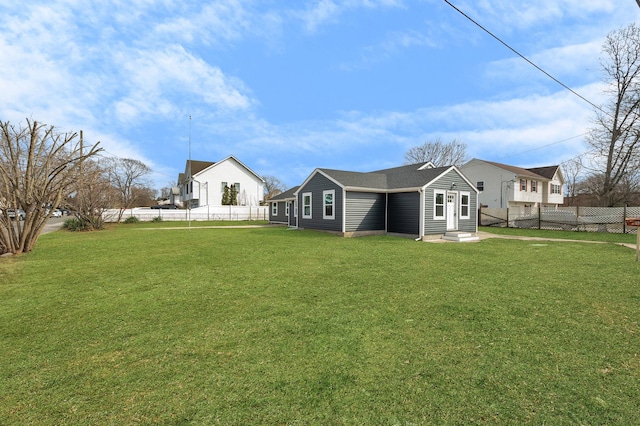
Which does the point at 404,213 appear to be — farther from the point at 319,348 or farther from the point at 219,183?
the point at 219,183

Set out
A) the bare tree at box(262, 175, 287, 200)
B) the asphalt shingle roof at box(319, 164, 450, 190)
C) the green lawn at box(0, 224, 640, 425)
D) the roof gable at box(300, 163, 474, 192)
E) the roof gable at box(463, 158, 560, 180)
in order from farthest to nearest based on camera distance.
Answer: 1. the bare tree at box(262, 175, 287, 200)
2. the roof gable at box(463, 158, 560, 180)
3. the asphalt shingle roof at box(319, 164, 450, 190)
4. the roof gable at box(300, 163, 474, 192)
5. the green lawn at box(0, 224, 640, 425)

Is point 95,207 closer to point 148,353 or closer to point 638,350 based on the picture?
point 148,353

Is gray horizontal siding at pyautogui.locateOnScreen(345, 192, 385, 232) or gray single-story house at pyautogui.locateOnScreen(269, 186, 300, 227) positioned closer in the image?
gray horizontal siding at pyautogui.locateOnScreen(345, 192, 385, 232)

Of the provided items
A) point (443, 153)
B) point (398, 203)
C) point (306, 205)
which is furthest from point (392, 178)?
point (443, 153)

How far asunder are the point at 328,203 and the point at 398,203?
3.69 meters

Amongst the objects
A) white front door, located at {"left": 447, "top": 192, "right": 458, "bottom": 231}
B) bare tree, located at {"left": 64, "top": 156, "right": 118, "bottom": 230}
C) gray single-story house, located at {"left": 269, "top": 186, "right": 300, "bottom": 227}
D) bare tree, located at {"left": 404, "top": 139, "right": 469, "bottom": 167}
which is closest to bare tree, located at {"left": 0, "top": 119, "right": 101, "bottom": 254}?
bare tree, located at {"left": 64, "top": 156, "right": 118, "bottom": 230}

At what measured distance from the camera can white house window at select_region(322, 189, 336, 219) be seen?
15.7m

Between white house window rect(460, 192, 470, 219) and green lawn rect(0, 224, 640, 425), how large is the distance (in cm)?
927

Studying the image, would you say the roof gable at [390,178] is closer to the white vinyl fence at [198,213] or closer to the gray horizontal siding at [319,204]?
the gray horizontal siding at [319,204]

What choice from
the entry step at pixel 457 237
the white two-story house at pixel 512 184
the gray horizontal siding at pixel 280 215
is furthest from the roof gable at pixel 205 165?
the entry step at pixel 457 237

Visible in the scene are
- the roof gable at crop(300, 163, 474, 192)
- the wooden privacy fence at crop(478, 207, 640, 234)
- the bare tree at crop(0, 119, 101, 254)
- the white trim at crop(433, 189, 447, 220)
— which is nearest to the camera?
the bare tree at crop(0, 119, 101, 254)

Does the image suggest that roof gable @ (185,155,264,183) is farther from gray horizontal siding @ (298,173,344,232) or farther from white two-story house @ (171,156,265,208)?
gray horizontal siding @ (298,173,344,232)

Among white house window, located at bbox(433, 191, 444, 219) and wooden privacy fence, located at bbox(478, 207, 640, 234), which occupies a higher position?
white house window, located at bbox(433, 191, 444, 219)

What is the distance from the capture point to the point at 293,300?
15.6 ft
